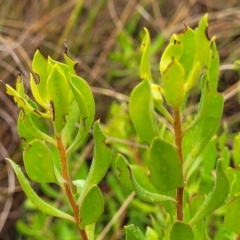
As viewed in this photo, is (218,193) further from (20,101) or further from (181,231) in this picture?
(20,101)

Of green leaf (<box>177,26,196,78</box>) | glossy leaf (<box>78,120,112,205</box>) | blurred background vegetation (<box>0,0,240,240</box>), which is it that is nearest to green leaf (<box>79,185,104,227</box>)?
glossy leaf (<box>78,120,112,205</box>)

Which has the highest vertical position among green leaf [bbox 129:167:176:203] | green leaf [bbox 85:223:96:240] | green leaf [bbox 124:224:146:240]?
green leaf [bbox 129:167:176:203]

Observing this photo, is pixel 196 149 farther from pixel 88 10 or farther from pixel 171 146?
pixel 88 10

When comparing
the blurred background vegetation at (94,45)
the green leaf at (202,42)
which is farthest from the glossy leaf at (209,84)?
the blurred background vegetation at (94,45)

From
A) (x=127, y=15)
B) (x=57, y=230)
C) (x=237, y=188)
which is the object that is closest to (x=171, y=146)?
(x=237, y=188)

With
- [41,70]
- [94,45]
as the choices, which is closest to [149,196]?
[41,70]

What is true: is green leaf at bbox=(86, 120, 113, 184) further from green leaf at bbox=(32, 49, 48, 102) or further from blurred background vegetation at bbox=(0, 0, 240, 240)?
blurred background vegetation at bbox=(0, 0, 240, 240)

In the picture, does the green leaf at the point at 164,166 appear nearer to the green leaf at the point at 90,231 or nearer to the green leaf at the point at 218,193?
the green leaf at the point at 218,193
